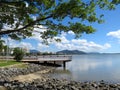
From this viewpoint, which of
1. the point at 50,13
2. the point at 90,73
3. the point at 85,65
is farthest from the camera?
the point at 85,65

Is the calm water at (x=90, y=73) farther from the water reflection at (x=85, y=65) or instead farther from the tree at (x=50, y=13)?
the tree at (x=50, y=13)

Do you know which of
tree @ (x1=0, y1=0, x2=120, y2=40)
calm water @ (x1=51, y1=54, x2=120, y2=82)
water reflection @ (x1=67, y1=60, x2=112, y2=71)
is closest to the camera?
tree @ (x1=0, y1=0, x2=120, y2=40)

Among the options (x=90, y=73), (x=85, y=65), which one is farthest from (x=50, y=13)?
(x=85, y=65)

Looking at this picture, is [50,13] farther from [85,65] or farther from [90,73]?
[85,65]

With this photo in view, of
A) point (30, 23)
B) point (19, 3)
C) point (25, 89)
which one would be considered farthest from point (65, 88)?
point (19, 3)

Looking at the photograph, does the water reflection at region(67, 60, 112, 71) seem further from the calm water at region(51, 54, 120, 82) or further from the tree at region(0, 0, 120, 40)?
the tree at region(0, 0, 120, 40)

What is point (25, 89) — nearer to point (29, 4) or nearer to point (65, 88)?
point (65, 88)

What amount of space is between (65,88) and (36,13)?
227 inches

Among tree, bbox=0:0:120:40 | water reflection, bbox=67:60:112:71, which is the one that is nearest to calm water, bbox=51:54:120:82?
water reflection, bbox=67:60:112:71

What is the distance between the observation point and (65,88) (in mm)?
21797

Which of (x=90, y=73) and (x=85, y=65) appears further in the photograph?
(x=85, y=65)

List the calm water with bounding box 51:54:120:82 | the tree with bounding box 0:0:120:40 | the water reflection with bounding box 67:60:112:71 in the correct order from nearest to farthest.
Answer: the tree with bounding box 0:0:120:40 < the calm water with bounding box 51:54:120:82 < the water reflection with bounding box 67:60:112:71

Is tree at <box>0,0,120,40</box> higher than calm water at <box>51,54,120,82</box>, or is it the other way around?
tree at <box>0,0,120,40</box>

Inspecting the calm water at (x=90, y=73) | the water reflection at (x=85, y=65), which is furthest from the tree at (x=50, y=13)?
the water reflection at (x=85, y=65)
